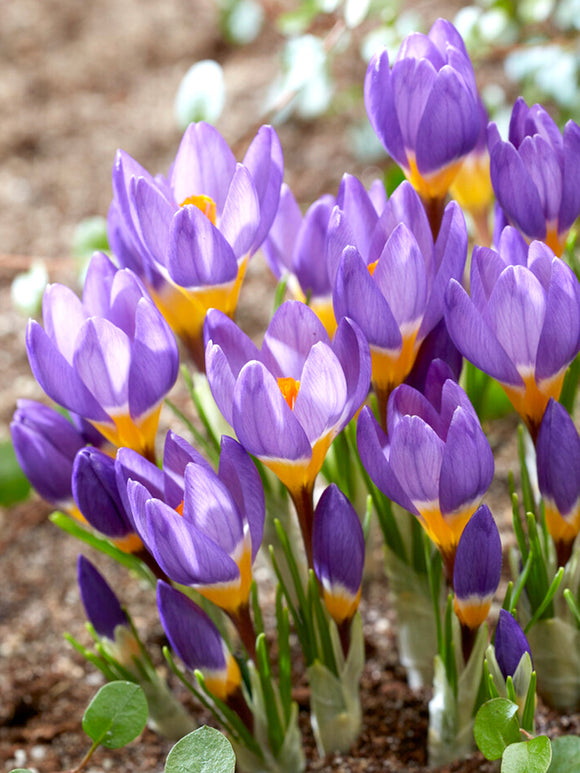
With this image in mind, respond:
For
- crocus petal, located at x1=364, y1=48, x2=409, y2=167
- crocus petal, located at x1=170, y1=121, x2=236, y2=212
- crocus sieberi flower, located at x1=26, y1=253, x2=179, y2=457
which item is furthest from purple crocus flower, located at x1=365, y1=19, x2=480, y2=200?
crocus sieberi flower, located at x1=26, y1=253, x2=179, y2=457

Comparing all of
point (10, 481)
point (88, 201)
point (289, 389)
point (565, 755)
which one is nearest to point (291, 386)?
point (289, 389)

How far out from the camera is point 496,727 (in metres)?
0.65

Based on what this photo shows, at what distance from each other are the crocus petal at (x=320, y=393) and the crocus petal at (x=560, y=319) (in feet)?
0.46

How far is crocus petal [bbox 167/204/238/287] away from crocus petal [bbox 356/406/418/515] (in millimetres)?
148

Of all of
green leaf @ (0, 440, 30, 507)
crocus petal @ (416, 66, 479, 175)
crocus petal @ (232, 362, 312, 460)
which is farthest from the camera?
green leaf @ (0, 440, 30, 507)

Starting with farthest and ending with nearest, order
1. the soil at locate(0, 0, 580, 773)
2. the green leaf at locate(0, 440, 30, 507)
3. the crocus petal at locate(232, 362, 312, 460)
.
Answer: the green leaf at locate(0, 440, 30, 507), the soil at locate(0, 0, 580, 773), the crocus petal at locate(232, 362, 312, 460)

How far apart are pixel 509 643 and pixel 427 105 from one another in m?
0.39

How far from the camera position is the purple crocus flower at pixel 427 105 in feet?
2.24

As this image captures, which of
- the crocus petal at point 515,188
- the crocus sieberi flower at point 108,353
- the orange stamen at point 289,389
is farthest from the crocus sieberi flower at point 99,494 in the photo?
the crocus petal at point 515,188

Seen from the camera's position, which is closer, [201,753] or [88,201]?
[201,753]

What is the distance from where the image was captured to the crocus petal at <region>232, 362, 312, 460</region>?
0.57 metres

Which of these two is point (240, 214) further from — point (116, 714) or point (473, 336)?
point (116, 714)

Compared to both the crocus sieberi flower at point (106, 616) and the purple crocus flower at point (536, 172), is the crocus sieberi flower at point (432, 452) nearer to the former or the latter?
the purple crocus flower at point (536, 172)

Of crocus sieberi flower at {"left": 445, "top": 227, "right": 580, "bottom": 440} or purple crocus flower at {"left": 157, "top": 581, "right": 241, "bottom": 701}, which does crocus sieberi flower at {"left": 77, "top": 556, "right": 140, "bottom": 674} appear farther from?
crocus sieberi flower at {"left": 445, "top": 227, "right": 580, "bottom": 440}
